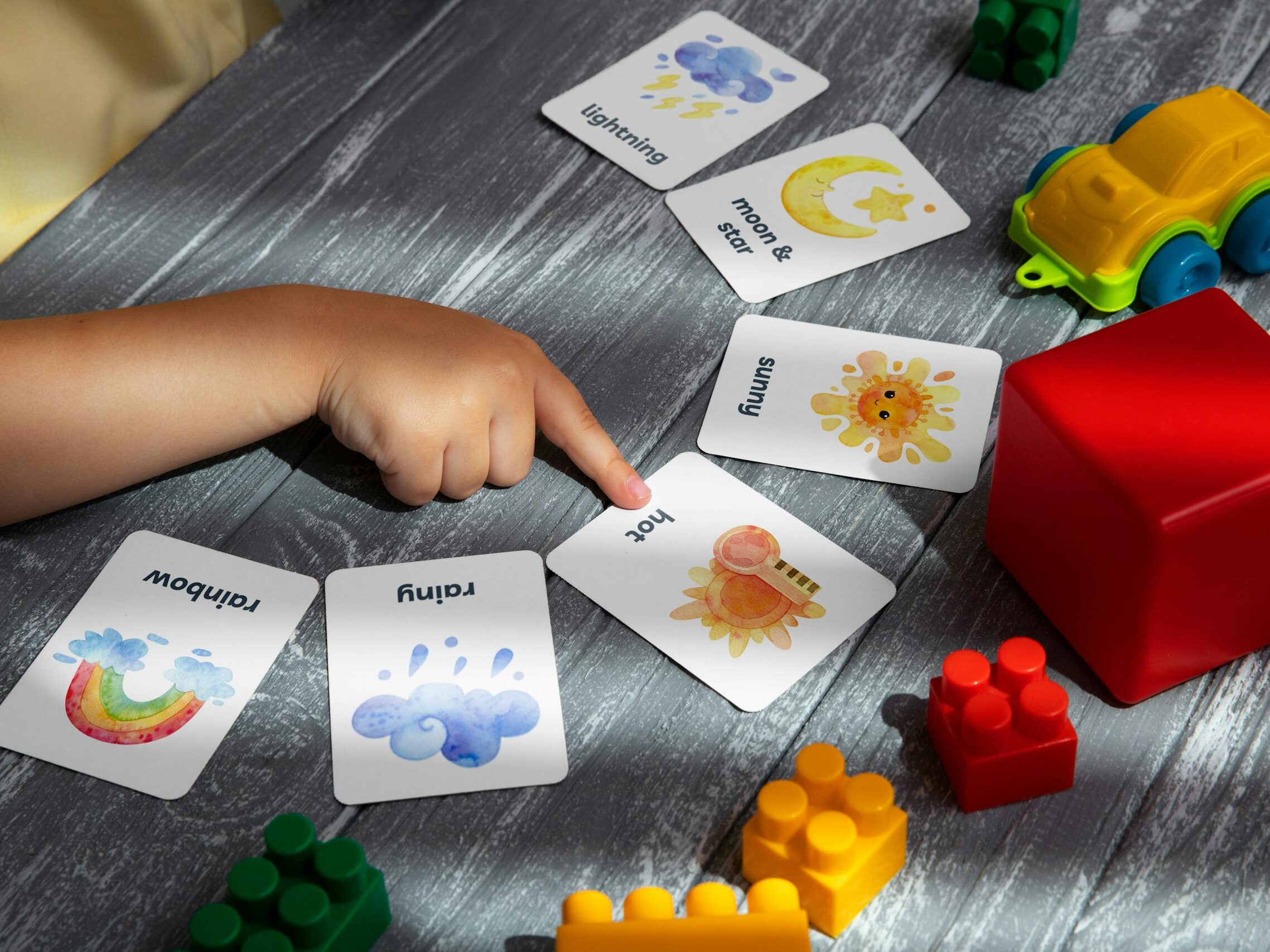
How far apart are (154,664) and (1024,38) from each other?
2.67ft

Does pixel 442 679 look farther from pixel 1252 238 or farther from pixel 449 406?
pixel 1252 238

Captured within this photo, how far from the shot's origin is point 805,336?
38.1 inches

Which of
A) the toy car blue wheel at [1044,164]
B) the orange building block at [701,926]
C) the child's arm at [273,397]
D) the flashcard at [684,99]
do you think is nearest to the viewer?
the orange building block at [701,926]

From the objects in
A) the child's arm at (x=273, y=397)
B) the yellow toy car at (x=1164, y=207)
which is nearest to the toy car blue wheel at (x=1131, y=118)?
the yellow toy car at (x=1164, y=207)

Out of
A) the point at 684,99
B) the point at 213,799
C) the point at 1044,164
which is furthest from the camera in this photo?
the point at 684,99

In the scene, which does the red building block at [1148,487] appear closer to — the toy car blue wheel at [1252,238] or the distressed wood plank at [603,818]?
the distressed wood plank at [603,818]

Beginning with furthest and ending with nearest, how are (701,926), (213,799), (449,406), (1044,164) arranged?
(1044,164), (449,406), (213,799), (701,926)

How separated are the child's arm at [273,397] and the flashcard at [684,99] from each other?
0.27m

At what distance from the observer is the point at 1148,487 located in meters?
0.68

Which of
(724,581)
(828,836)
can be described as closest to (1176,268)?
(724,581)

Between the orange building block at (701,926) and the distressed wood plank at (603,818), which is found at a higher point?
the orange building block at (701,926)

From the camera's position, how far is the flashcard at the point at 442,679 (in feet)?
2.48

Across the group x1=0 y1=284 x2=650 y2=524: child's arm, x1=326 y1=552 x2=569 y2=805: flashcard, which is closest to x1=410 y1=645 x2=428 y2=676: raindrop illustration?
x1=326 y1=552 x2=569 y2=805: flashcard

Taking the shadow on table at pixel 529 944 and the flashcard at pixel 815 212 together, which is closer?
the shadow on table at pixel 529 944
